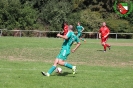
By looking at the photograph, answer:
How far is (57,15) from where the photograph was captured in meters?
56.8

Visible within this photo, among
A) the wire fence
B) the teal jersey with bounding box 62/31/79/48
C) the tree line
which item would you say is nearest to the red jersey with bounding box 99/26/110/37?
the teal jersey with bounding box 62/31/79/48

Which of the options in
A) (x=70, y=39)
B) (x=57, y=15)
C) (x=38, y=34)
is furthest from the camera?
(x=57, y=15)

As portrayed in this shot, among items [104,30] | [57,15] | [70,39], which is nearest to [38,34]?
[57,15]

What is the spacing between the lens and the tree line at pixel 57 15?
54969 mm

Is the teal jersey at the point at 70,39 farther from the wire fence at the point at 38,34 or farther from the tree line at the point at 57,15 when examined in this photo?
the tree line at the point at 57,15

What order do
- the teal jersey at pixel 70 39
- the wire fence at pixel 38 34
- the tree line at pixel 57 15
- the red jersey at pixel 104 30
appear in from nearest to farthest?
the teal jersey at pixel 70 39
the red jersey at pixel 104 30
the wire fence at pixel 38 34
the tree line at pixel 57 15

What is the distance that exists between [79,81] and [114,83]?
120 centimetres

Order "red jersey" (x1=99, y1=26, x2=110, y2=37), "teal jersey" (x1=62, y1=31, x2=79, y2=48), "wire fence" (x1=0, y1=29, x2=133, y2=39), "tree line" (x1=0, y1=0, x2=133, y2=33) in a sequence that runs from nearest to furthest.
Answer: "teal jersey" (x1=62, y1=31, x2=79, y2=48)
"red jersey" (x1=99, y1=26, x2=110, y2=37)
"wire fence" (x1=0, y1=29, x2=133, y2=39)
"tree line" (x1=0, y1=0, x2=133, y2=33)

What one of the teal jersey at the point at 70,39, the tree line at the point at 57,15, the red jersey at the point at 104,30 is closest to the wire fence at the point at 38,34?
the tree line at the point at 57,15

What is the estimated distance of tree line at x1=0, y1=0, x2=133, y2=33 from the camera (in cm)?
5497

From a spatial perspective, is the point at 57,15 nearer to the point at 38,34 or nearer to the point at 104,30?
the point at 38,34

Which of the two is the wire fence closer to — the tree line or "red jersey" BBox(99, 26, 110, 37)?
the tree line

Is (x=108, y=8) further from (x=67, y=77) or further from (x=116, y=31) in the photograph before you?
(x=67, y=77)

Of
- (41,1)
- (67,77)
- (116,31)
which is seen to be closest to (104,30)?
(67,77)
